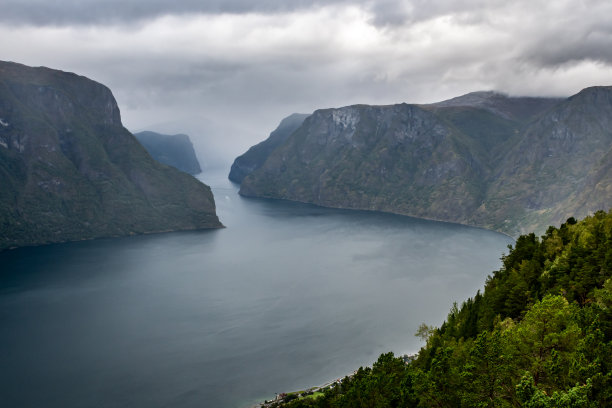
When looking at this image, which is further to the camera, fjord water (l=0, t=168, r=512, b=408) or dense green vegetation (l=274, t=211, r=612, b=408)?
fjord water (l=0, t=168, r=512, b=408)

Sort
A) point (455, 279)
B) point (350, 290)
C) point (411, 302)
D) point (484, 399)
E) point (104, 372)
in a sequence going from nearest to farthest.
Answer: point (484, 399) < point (104, 372) < point (411, 302) < point (350, 290) < point (455, 279)

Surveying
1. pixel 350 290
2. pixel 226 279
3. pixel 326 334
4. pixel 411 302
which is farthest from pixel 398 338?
pixel 226 279

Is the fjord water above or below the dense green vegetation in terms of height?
below

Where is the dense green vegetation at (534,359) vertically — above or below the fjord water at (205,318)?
above

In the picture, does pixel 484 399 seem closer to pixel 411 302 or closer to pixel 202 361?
pixel 202 361
